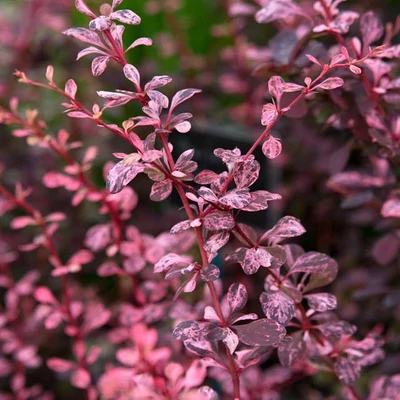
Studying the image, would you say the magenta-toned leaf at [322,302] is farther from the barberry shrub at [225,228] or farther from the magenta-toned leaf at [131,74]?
the magenta-toned leaf at [131,74]

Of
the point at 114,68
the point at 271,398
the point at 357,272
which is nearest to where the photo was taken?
the point at 271,398

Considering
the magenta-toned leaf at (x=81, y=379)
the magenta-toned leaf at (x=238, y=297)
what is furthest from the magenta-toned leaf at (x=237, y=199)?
the magenta-toned leaf at (x=81, y=379)

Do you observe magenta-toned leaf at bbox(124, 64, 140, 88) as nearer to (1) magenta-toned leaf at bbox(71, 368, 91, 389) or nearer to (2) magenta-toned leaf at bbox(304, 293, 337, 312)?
(2) magenta-toned leaf at bbox(304, 293, 337, 312)

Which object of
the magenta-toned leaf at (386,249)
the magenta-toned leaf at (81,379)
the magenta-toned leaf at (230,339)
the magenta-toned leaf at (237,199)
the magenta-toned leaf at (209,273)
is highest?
the magenta-toned leaf at (237,199)

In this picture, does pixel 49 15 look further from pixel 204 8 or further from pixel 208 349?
pixel 208 349

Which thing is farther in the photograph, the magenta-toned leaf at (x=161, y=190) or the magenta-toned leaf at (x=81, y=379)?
the magenta-toned leaf at (x=81, y=379)

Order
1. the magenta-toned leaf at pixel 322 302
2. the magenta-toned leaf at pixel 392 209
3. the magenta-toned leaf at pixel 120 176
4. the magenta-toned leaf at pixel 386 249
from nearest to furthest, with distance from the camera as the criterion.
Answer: the magenta-toned leaf at pixel 120 176 → the magenta-toned leaf at pixel 322 302 → the magenta-toned leaf at pixel 392 209 → the magenta-toned leaf at pixel 386 249

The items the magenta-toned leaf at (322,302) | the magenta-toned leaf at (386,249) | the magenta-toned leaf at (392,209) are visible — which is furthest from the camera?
the magenta-toned leaf at (386,249)

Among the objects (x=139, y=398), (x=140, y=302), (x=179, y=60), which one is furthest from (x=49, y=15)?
(x=139, y=398)
